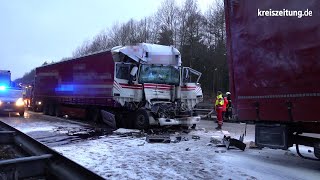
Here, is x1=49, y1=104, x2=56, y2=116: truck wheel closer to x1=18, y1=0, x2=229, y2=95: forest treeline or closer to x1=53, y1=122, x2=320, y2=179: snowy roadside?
x1=53, y1=122, x2=320, y2=179: snowy roadside

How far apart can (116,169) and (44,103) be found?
1980 cm

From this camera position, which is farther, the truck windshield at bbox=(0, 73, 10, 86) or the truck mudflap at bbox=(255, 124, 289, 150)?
the truck windshield at bbox=(0, 73, 10, 86)

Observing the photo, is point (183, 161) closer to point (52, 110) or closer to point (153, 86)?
point (153, 86)

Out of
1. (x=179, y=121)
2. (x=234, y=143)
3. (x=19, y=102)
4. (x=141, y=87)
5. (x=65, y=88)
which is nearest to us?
(x=234, y=143)

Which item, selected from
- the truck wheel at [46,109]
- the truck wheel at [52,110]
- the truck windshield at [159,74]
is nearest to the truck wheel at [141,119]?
the truck windshield at [159,74]

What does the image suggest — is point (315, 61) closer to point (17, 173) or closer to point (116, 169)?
point (116, 169)

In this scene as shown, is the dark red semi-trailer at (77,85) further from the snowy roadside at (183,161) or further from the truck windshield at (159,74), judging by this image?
the snowy roadside at (183,161)

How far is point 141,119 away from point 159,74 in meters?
2.15

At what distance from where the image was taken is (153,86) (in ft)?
54.1

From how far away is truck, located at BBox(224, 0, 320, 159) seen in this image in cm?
738

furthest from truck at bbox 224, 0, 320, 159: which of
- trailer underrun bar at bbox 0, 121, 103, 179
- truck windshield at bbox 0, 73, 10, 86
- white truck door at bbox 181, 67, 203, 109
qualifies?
truck windshield at bbox 0, 73, 10, 86

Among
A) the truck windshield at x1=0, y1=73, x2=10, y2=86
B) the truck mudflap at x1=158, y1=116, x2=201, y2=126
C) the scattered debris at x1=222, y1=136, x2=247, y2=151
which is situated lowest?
the scattered debris at x1=222, y1=136, x2=247, y2=151

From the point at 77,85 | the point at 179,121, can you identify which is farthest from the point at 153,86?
the point at 77,85

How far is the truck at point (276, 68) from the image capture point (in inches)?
290
